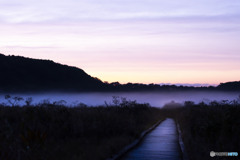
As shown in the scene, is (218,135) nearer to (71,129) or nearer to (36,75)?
(71,129)

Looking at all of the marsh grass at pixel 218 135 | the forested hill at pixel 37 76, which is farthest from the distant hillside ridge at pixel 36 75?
the marsh grass at pixel 218 135

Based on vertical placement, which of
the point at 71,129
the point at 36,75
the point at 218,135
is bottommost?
the point at 218,135

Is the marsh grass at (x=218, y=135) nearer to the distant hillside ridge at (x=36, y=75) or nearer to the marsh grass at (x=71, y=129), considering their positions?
the marsh grass at (x=71, y=129)

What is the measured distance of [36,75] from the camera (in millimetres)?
107938

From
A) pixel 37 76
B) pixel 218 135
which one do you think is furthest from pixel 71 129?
pixel 37 76

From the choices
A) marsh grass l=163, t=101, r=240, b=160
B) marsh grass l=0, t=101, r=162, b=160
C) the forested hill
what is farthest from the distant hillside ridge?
marsh grass l=163, t=101, r=240, b=160

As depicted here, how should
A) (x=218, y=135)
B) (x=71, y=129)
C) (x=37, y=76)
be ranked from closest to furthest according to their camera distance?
(x=218, y=135) → (x=71, y=129) → (x=37, y=76)

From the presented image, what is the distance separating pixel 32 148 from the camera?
12.1 metres

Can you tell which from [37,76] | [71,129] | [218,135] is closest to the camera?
[218,135]

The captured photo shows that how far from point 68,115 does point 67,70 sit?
333ft

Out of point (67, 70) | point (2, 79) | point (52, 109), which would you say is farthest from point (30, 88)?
point (52, 109)

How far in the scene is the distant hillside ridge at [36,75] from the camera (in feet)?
320

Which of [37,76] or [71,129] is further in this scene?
[37,76]

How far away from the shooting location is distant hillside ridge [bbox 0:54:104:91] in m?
97.5
